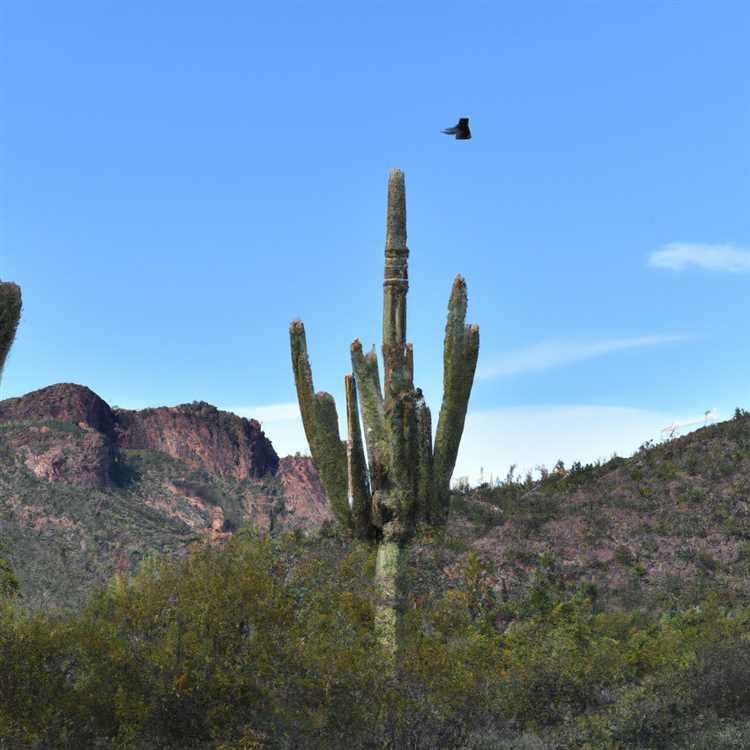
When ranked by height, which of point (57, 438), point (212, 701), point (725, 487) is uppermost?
point (57, 438)

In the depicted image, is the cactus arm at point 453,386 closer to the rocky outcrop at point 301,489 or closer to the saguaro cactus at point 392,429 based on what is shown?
the saguaro cactus at point 392,429

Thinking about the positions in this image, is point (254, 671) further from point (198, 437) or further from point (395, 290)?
point (198, 437)

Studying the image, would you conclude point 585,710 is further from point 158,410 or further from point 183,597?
point 158,410

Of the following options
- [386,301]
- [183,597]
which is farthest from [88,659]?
[386,301]

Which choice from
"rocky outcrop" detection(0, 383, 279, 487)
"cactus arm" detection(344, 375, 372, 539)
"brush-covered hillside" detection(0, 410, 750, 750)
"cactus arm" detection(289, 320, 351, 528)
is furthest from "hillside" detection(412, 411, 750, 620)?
"rocky outcrop" detection(0, 383, 279, 487)

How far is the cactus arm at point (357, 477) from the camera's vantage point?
591 inches

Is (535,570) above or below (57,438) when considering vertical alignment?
below

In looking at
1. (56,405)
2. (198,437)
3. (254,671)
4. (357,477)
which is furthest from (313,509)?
(254,671)

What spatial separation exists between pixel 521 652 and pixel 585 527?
15313 mm

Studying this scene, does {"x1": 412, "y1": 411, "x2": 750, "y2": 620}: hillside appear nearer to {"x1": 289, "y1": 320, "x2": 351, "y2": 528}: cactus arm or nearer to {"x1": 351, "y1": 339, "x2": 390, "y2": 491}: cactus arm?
{"x1": 289, "y1": 320, "x2": 351, "y2": 528}: cactus arm

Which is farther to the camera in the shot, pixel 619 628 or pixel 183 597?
pixel 619 628

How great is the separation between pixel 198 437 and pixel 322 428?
7860 centimetres

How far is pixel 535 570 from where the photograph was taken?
31.9m

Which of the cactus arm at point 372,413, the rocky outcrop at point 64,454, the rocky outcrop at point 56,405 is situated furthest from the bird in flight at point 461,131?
the rocky outcrop at point 56,405
